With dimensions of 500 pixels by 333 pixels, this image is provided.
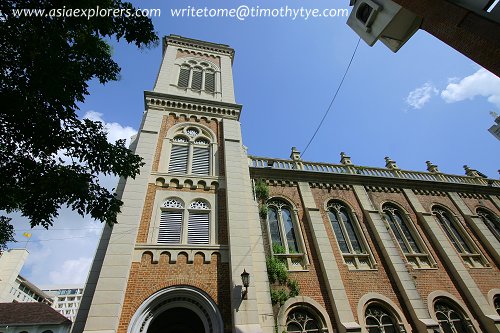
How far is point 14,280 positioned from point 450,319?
69.8m

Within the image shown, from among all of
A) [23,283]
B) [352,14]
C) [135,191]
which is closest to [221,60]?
[352,14]

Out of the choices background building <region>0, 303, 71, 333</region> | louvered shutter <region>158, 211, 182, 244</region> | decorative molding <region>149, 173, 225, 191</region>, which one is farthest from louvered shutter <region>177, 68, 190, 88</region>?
background building <region>0, 303, 71, 333</region>

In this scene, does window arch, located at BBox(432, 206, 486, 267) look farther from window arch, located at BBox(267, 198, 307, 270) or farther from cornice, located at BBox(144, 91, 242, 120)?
cornice, located at BBox(144, 91, 242, 120)

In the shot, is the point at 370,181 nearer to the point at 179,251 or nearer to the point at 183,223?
the point at 183,223

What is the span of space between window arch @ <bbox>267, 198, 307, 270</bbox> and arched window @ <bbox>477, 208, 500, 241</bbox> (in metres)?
14.5

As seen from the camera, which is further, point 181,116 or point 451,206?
point 451,206

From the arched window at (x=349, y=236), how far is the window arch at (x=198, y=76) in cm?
1132

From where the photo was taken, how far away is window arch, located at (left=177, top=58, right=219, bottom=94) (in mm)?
18478

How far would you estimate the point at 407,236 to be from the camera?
1592 centimetres

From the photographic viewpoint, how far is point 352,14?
39.3 feet

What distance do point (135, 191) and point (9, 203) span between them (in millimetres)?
5112

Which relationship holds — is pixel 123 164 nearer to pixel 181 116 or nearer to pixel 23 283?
pixel 181 116

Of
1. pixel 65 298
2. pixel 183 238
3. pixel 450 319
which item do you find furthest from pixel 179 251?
pixel 65 298

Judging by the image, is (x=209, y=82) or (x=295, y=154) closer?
(x=295, y=154)
